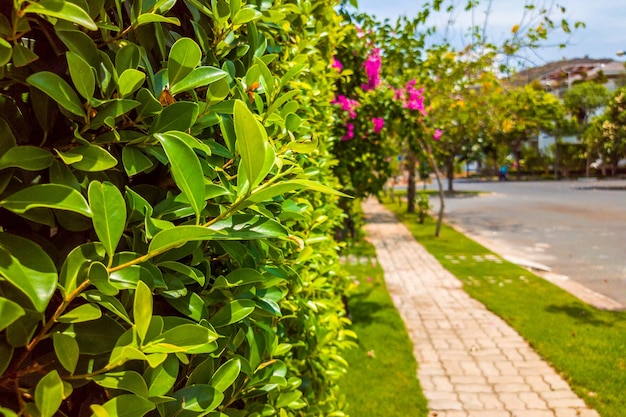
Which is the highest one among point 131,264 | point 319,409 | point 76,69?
point 76,69

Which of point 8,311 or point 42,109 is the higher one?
point 42,109

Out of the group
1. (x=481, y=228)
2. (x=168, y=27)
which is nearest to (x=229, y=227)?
(x=168, y=27)

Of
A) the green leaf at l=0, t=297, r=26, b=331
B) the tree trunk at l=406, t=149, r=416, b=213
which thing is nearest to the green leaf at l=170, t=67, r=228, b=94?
the green leaf at l=0, t=297, r=26, b=331

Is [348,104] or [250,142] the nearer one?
[250,142]

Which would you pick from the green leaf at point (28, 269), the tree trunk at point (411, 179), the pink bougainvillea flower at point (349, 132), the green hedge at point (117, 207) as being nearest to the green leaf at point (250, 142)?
the green hedge at point (117, 207)

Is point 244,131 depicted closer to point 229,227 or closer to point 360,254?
point 229,227

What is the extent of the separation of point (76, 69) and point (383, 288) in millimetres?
8020

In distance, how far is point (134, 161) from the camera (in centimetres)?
89

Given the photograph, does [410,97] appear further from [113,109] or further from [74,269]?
[74,269]

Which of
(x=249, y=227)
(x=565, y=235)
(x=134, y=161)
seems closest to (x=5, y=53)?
(x=134, y=161)

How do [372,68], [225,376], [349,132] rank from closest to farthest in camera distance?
[225,376] → [349,132] → [372,68]

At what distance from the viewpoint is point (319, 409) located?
78.2 inches

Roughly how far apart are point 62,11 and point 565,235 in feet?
50.7

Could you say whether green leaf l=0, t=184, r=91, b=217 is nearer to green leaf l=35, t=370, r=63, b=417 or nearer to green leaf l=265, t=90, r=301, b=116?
green leaf l=35, t=370, r=63, b=417
